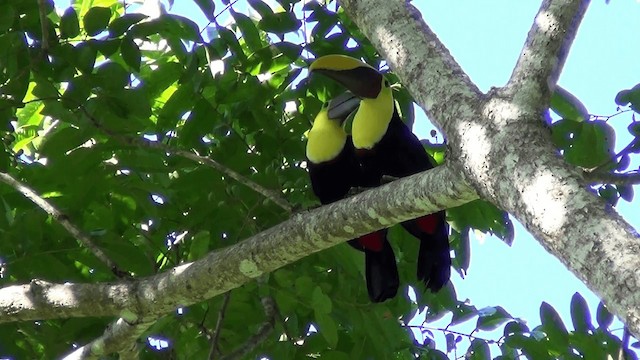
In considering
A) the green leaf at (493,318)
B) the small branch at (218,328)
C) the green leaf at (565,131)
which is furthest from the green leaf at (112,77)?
the green leaf at (493,318)

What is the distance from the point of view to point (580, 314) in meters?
3.13

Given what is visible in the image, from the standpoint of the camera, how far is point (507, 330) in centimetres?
335

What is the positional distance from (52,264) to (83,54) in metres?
0.69

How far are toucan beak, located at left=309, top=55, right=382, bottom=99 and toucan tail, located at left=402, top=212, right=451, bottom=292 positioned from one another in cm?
53

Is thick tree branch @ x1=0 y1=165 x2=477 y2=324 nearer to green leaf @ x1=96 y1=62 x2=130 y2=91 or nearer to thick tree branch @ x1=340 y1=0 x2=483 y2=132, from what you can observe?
thick tree branch @ x1=340 y1=0 x2=483 y2=132

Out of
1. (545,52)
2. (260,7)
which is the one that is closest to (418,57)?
(545,52)

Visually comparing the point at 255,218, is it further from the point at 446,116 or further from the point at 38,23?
the point at 446,116

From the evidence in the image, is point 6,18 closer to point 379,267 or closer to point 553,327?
point 379,267

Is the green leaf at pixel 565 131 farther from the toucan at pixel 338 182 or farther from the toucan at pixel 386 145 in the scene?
the toucan at pixel 338 182

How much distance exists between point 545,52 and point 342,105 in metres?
1.71

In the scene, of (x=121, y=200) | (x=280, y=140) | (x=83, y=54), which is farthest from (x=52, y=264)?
(x=280, y=140)

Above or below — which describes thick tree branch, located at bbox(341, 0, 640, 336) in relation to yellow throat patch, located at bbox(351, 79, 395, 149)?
below

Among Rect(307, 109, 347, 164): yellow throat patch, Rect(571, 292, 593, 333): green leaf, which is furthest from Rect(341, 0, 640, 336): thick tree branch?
Rect(571, 292, 593, 333): green leaf

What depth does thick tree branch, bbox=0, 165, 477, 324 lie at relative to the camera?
2473 mm
